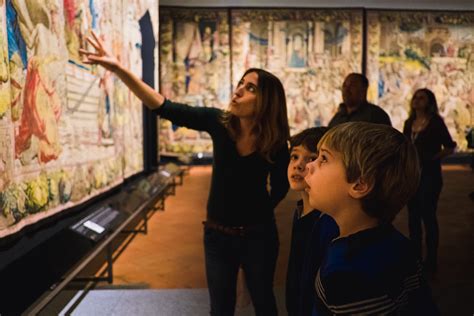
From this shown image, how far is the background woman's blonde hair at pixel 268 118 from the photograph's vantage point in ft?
7.28

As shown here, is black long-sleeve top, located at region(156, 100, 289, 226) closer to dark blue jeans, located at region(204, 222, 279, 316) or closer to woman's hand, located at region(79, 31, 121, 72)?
dark blue jeans, located at region(204, 222, 279, 316)

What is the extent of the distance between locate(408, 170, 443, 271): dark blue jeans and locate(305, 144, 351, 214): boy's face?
3281 mm

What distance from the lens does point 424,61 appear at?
15406mm

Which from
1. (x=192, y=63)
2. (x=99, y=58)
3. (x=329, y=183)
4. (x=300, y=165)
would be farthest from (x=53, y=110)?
(x=192, y=63)

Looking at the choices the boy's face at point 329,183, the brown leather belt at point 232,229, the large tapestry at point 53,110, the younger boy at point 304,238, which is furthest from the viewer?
the large tapestry at point 53,110

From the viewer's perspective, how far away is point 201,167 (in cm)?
1454

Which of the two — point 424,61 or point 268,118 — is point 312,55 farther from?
point 268,118

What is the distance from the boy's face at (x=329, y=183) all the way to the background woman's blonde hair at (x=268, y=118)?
0.98 metres

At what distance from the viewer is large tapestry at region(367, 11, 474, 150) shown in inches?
597

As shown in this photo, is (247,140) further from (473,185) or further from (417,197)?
(473,185)

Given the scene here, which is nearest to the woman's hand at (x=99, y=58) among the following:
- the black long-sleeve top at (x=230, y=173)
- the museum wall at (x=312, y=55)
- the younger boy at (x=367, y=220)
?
the black long-sleeve top at (x=230, y=173)

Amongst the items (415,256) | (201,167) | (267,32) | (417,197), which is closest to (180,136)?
(201,167)

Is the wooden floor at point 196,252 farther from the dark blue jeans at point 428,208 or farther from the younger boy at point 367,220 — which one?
the younger boy at point 367,220

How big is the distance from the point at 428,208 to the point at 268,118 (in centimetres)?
269
